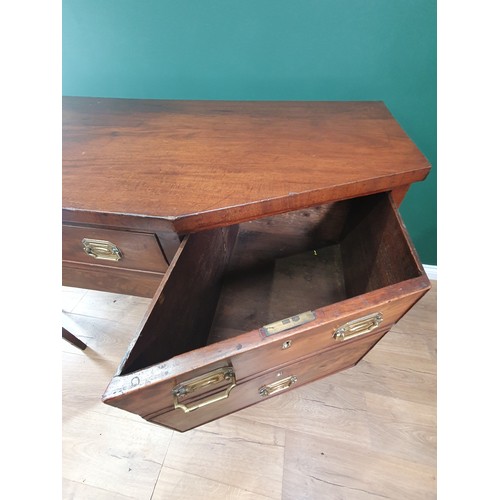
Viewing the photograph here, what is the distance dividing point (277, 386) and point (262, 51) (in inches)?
32.8

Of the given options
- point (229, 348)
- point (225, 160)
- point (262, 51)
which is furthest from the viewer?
point (262, 51)

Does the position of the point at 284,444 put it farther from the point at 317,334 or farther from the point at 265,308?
the point at 317,334

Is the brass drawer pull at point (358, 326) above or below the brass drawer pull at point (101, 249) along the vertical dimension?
below

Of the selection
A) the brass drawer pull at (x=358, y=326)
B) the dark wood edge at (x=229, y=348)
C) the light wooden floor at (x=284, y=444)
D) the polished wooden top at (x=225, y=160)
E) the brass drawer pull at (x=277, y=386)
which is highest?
the polished wooden top at (x=225, y=160)

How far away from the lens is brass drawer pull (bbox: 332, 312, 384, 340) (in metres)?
0.41

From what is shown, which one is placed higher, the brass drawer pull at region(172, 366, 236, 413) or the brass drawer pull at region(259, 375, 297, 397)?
the brass drawer pull at region(172, 366, 236, 413)

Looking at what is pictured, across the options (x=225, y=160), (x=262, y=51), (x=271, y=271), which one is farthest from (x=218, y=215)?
(x=262, y=51)

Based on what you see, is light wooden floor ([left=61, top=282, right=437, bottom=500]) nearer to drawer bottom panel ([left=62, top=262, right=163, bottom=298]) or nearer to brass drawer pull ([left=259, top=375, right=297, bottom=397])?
brass drawer pull ([left=259, top=375, right=297, bottom=397])

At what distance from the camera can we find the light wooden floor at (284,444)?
0.71 metres

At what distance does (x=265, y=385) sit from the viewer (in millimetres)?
545

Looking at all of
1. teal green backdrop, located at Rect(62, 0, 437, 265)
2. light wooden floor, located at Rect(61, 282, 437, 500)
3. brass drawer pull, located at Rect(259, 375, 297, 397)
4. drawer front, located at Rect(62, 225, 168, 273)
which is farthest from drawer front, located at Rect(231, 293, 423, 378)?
teal green backdrop, located at Rect(62, 0, 437, 265)

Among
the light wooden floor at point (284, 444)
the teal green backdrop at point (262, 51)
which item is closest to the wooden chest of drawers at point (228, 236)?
the teal green backdrop at point (262, 51)

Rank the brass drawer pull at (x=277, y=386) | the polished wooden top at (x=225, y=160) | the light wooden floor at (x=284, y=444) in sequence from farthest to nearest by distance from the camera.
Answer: the light wooden floor at (x=284, y=444) < the brass drawer pull at (x=277, y=386) < the polished wooden top at (x=225, y=160)

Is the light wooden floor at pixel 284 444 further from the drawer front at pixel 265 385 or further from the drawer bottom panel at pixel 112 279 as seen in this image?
the drawer bottom panel at pixel 112 279
